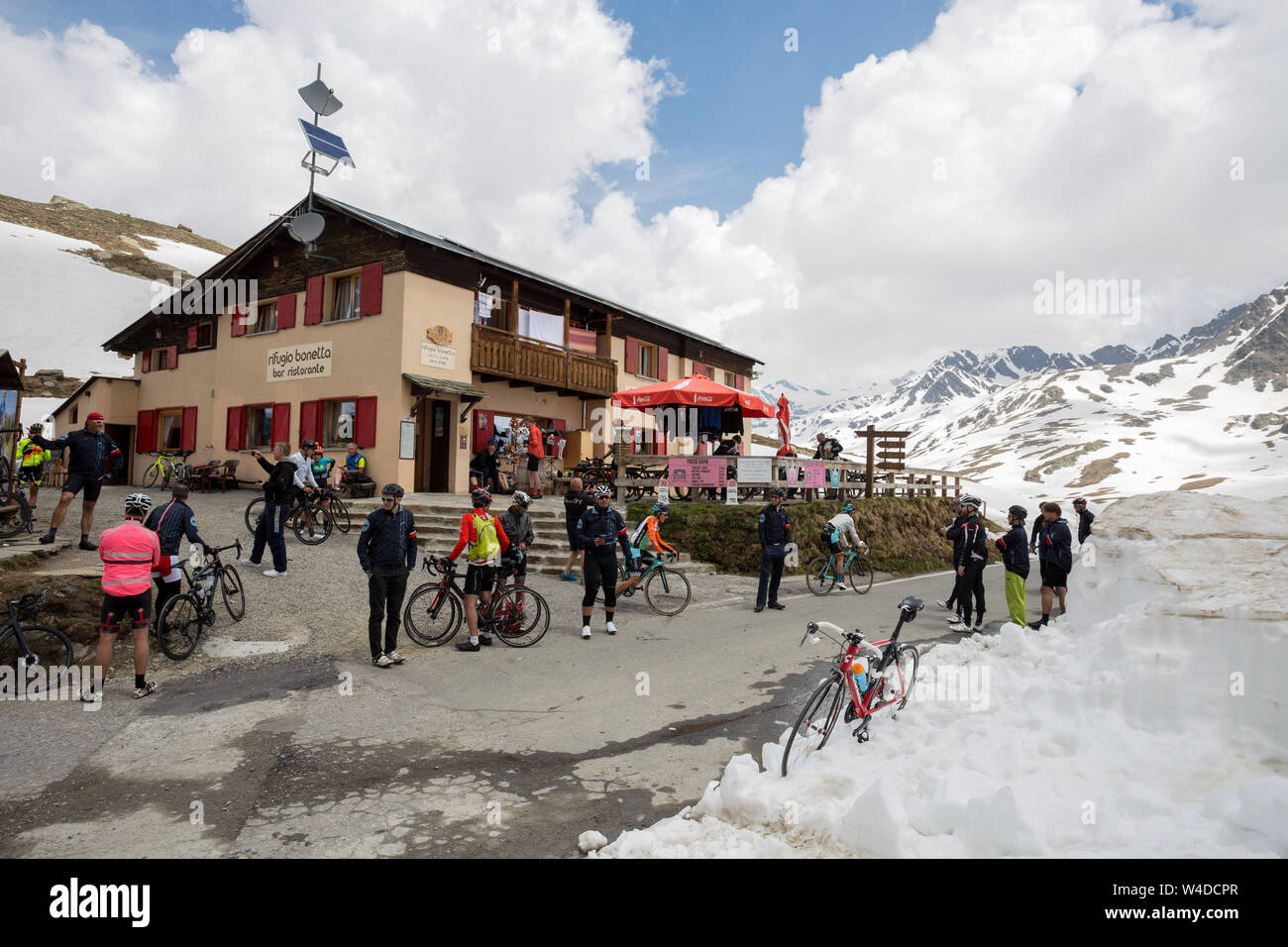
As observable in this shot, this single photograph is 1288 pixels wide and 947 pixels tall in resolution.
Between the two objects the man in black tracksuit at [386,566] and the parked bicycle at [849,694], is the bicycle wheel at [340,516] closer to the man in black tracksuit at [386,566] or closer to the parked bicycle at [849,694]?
the man in black tracksuit at [386,566]

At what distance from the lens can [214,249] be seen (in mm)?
88125

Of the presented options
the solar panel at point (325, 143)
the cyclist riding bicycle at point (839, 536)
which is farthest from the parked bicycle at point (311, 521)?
the solar panel at point (325, 143)

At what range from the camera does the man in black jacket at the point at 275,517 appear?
427 inches

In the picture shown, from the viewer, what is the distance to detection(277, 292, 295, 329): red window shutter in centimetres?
2117

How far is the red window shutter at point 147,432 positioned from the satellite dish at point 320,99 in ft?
42.4

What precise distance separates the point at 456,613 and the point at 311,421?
1379 centimetres

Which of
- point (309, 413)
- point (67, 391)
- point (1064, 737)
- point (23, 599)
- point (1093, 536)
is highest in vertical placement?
point (67, 391)

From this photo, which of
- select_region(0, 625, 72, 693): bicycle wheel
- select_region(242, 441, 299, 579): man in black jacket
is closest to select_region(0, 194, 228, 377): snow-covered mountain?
select_region(242, 441, 299, 579): man in black jacket

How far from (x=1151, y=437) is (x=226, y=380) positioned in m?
231

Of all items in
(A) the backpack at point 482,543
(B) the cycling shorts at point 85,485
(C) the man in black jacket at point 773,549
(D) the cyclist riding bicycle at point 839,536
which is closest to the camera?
(A) the backpack at point 482,543

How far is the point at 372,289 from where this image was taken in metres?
19.1

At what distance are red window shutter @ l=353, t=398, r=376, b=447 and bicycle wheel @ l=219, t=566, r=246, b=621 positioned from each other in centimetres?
1011

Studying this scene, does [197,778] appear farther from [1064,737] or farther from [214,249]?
[214,249]

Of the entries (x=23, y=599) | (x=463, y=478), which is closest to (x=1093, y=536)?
(x=23, y=599)
